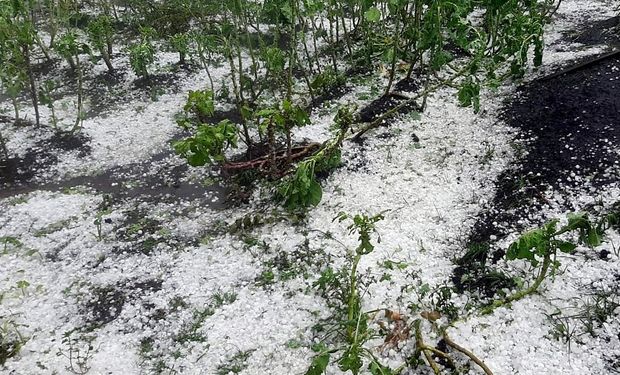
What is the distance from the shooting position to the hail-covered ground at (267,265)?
2805 millimetres

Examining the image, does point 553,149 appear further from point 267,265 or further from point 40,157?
point 40,157

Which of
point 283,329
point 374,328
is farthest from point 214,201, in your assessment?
point 374,328

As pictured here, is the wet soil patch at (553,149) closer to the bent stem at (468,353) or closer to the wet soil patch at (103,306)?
the bent stem at (468,353)

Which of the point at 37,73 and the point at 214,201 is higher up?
the point at 37,73

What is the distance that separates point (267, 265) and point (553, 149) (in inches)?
96.6

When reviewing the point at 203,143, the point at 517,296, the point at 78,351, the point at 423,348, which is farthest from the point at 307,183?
the point at 78,351

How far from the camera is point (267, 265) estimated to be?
3465 millimetres

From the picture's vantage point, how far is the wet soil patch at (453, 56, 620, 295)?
11.3ft

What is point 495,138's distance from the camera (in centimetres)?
437

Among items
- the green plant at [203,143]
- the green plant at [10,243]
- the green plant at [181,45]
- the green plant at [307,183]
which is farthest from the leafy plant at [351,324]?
the green plant at [181,45]

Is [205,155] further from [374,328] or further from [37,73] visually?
[37,73]

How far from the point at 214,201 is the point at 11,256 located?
5.05 ft

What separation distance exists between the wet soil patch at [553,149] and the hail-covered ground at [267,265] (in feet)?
0.33

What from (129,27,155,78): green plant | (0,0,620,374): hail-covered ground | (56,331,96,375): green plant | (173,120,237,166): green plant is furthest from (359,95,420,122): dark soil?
(56,331,96,375): green plant
